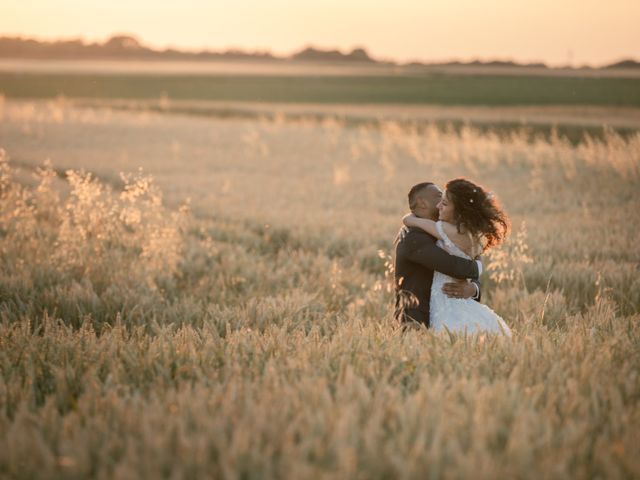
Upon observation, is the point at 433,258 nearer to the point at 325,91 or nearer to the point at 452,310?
the point at 452,310

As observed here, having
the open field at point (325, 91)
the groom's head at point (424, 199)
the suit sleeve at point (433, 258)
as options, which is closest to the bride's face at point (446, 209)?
the groom's head at point (424, 199)

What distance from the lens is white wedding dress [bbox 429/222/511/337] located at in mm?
4262

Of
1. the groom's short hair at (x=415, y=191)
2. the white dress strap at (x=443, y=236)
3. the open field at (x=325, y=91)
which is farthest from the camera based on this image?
the open field at (x=325, y=91)

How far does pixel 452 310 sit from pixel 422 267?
383 mm

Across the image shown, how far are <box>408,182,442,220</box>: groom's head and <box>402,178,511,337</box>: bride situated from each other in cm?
11

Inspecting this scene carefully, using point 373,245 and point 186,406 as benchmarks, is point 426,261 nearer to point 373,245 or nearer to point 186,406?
point 186,406

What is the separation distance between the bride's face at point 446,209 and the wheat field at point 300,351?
2.85 ft

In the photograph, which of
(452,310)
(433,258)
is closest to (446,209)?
(433,258)

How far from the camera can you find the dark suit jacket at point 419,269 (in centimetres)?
422

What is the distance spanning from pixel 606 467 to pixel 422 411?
686 millimetres

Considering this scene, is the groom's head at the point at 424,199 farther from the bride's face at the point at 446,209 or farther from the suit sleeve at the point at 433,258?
the suit sleeve at the point at 433,258

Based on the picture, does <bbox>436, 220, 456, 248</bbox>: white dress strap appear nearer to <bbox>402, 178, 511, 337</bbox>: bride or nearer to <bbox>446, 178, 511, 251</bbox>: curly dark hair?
<bbox>402, 178, 511, 337</bbox>: bride

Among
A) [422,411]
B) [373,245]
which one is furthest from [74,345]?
[373,245]

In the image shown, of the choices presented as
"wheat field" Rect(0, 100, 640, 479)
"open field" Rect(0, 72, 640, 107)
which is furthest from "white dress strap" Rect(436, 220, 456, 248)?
"open field" Rect(0, 72, 640, 107)
